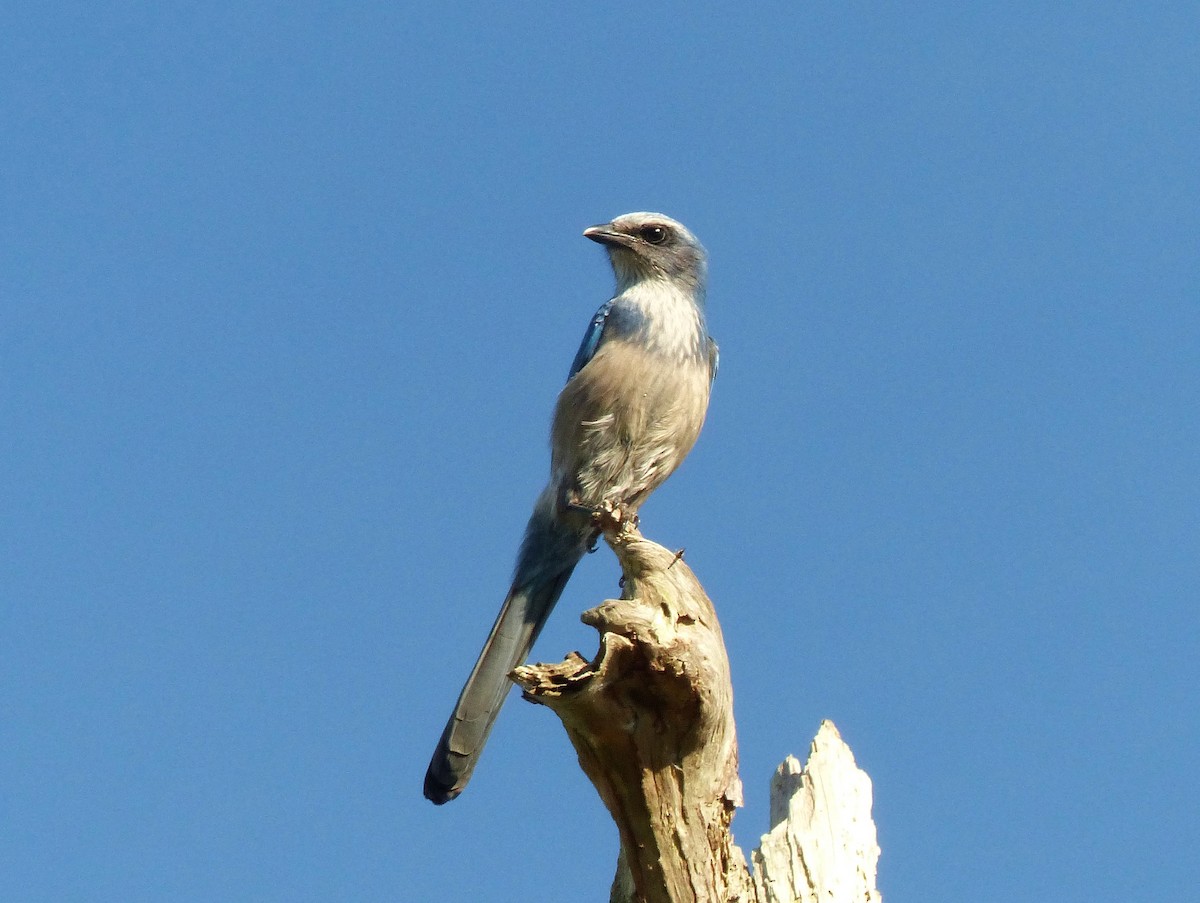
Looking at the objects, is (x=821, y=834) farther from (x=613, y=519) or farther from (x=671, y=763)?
(x=613, y=519)

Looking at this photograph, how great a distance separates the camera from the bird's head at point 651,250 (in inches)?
336

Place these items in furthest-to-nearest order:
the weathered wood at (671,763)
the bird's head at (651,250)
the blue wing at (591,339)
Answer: the bird's head at (651,250), the blue wing at (591,339), the weathered wood at (671,763)

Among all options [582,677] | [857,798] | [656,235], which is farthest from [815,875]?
[656,235]

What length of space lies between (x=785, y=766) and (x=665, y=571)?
3.39 ft

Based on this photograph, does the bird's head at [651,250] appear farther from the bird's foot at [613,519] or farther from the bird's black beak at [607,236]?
the bird's foot at [613,519]

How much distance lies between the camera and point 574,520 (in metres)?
7.76

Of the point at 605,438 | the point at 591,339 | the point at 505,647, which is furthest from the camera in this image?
the point at 591,339

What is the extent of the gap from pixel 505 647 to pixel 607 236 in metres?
2.90

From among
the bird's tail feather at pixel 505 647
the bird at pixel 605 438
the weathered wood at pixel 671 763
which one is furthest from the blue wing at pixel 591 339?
the weathered wood at pixel 671 763

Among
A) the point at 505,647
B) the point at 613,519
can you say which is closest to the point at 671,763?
the point at 613,519

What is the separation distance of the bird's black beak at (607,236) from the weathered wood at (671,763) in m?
3.80

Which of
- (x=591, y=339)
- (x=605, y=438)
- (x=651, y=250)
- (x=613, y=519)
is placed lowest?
(x=613, y=519)

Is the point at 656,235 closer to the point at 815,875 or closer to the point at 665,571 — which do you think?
the point at 665,571

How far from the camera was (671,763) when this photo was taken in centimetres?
518
